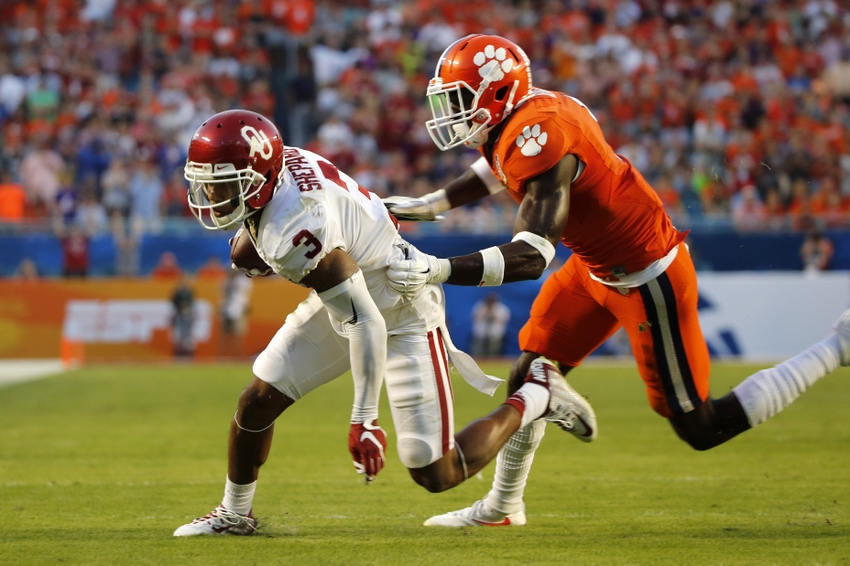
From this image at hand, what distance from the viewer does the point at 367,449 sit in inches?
147

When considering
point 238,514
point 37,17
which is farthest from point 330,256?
point 37,17

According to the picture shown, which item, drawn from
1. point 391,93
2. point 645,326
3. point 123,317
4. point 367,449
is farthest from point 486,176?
point 391,93

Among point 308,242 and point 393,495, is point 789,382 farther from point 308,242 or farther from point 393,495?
point 308,242

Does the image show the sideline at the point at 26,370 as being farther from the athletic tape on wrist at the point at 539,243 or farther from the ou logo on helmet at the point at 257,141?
the athletic tape on wrist at the point at 539,243

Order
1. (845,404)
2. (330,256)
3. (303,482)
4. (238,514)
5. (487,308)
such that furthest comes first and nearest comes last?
(487,308) < (845,404) < (303,482) < (238,514) < (330,256)

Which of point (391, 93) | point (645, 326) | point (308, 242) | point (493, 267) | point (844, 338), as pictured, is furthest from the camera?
point (391, 93)

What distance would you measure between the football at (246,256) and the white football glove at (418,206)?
1.94ft

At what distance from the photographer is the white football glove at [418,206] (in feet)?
14.8

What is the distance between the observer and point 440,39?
17266 millimetres

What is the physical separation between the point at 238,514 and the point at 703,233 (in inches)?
367

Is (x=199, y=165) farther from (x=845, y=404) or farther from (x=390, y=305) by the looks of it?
(x=845, y=404)

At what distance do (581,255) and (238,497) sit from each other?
5.70ft

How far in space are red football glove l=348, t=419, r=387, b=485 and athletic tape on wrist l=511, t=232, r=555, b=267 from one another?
0.88 m


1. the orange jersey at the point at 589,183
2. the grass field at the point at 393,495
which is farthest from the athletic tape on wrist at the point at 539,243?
the grass field at the point at 393,495
